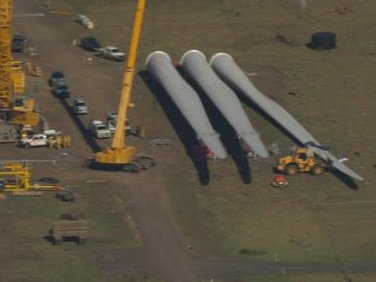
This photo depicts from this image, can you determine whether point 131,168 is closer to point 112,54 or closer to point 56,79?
point 56,79

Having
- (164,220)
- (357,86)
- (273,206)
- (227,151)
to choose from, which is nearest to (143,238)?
(164,220)

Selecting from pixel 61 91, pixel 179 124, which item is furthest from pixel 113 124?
pixel 61 91

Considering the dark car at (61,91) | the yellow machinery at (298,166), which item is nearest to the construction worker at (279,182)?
the yellow machinery at (298,166)

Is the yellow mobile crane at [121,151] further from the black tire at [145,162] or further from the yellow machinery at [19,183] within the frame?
the yellow machinery at [19,183]

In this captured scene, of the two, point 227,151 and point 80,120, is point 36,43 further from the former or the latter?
point 227,151

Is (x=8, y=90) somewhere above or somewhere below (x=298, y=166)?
above

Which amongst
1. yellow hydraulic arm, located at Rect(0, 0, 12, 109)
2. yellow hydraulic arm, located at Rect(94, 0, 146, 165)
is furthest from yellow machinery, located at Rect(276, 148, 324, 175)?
yellow hydraulic arm, located at Rect(0, 0, 12, 109)

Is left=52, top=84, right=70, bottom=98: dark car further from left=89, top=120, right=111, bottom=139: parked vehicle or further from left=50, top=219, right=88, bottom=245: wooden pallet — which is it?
left=50, top=219, right=88, bottom=245: wooden pallet
